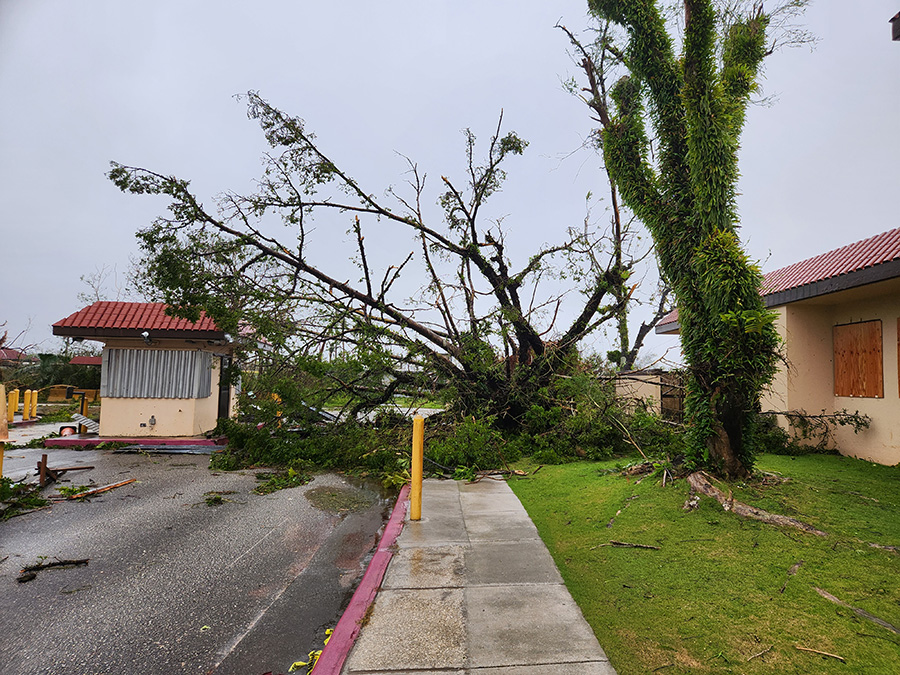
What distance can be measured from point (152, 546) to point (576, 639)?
16.4ft

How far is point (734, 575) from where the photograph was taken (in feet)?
13.7

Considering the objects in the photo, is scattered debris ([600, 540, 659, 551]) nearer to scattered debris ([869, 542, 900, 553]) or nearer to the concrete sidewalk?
the concrete sidewalk

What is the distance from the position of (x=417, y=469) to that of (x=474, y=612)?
2540mm

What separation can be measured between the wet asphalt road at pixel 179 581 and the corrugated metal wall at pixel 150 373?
644 cm

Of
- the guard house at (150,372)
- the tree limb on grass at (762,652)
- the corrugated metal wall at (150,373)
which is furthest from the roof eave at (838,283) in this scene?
the corrugated metal wall at (150,373)

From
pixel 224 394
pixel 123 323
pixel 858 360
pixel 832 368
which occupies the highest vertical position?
pixel 123 323

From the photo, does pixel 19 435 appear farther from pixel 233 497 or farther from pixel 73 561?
pixel 73 561

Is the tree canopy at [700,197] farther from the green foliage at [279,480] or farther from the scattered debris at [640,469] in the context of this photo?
the green foliage at [279,480]

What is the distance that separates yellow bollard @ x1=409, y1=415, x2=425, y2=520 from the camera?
6207mm

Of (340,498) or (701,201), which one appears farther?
(340,498)

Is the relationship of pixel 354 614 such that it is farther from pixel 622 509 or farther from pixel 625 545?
pixel 622 509

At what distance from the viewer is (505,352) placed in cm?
1298

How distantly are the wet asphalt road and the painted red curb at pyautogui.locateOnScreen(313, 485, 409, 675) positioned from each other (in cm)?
26

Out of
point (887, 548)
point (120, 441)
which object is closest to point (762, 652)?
point (887, 548)
